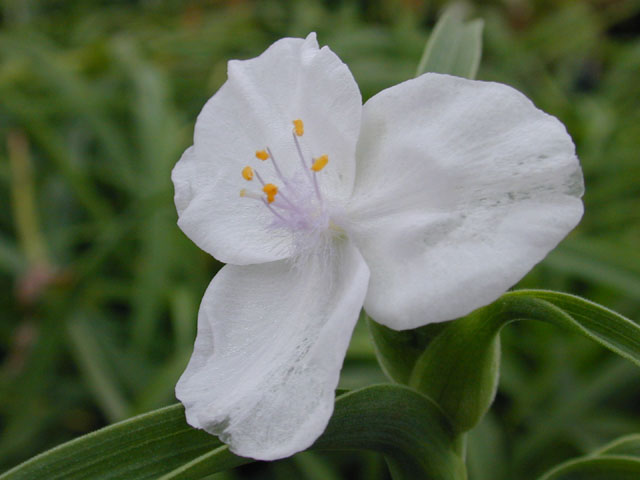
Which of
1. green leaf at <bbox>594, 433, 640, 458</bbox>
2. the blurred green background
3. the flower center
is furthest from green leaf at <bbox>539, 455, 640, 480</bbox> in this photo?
the blurred green background

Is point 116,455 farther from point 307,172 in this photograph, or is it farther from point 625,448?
point 625,448

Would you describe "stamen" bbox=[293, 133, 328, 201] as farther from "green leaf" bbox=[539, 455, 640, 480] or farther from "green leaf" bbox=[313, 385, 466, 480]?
"green leaf" bbox=[539, 455, 640, 480]

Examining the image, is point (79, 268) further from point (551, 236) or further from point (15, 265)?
point (551, 236)

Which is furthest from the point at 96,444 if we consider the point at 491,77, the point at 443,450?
the point at 491,77

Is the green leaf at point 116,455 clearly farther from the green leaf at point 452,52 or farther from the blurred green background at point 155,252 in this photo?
the blurred green background at point 155,252

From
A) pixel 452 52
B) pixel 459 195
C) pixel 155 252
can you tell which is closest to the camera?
pixel 459 195

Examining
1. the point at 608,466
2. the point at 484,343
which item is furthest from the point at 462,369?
the point at 608,466

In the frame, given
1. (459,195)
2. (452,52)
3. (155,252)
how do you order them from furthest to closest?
(155,252), (452,52), (459,195)
